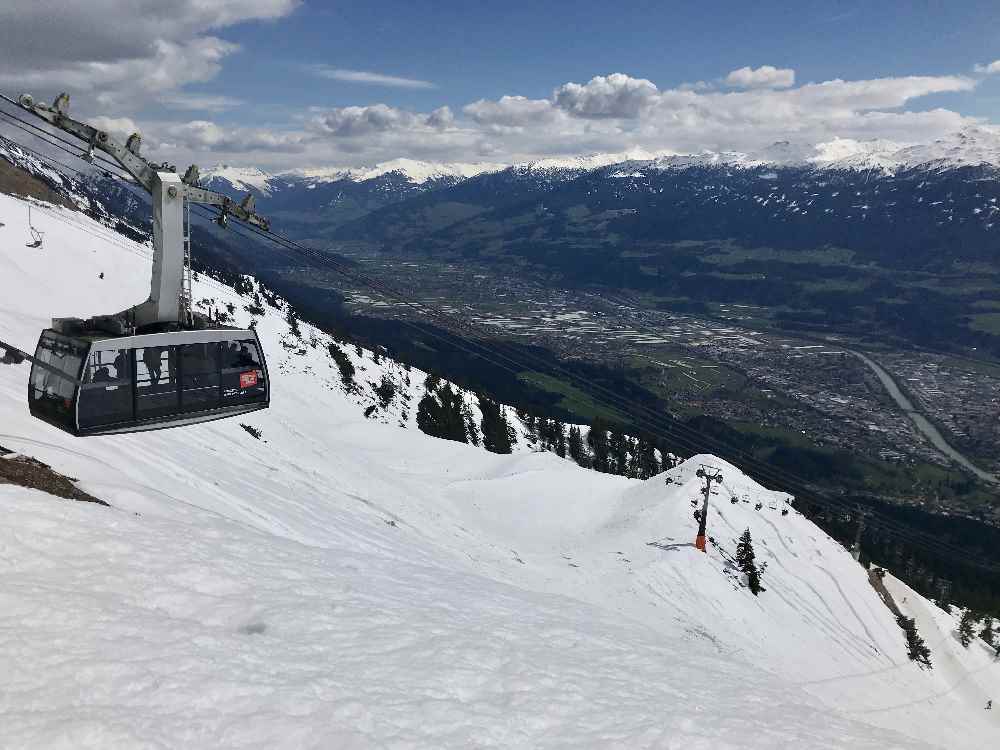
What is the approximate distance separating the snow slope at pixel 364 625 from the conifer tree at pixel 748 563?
0.83 metres

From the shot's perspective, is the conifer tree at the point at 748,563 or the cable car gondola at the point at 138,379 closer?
the cable car gondola at the point at 138,379

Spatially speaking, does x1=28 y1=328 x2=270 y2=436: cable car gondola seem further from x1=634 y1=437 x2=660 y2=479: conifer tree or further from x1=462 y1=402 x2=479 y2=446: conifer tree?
x1=634 y1=437 x2=660 y2=479: conifer tree

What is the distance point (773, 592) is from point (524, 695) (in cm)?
3621

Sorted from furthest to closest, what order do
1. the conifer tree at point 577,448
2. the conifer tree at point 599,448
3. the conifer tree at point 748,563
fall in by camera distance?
the conifer tree at point 599,448 < the conifer tree at point 577,448 < the conifer tree at point 748,563

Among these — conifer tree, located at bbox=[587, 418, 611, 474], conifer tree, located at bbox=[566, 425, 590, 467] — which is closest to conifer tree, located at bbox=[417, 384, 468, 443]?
conifer tree, located at bbox=[566, 425, 590, 467]

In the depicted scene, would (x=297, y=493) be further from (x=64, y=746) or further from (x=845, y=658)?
(x=845, y=658)

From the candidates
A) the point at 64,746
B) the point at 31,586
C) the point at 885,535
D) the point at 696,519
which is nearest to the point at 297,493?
the point at 31,586

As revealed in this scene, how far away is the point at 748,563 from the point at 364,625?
35624mm

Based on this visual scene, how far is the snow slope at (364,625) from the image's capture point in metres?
9.55

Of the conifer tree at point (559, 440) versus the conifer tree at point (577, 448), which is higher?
the conifer tree at point (559, 440)

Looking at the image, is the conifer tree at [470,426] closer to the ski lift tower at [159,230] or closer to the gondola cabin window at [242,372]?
the gondola cabin window at [242,372]

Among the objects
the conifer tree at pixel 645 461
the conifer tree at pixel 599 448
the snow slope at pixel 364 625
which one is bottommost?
the conifer tree at pixel 645 461

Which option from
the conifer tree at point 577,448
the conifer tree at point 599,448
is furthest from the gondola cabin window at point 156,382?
the conifer tree at point 599,448

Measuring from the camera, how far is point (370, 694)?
34.7ft
